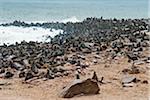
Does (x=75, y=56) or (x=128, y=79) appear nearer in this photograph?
(x=128, y=79)

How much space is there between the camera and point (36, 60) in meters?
15.4

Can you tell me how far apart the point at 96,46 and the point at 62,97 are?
672cm

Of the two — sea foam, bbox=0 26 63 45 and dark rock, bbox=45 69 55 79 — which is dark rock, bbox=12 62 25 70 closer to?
dark rock, bbox=45 69 55 79

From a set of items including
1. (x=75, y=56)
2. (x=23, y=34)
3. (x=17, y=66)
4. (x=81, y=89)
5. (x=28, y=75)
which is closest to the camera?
(x=81, y=89)

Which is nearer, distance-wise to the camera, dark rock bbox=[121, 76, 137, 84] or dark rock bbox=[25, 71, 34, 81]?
dark rock bbox=[121, 76, 137, 84]

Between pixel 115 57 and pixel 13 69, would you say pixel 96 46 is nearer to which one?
pixel 115 57

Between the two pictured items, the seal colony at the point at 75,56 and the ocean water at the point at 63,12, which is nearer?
the seal colony at the point at 75,56

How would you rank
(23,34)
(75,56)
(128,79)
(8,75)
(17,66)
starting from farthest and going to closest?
(23,34) → (75,56) → (17,66) → (8,75) → (128,79)

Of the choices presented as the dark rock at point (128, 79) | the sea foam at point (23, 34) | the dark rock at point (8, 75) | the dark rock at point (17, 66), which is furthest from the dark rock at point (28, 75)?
the sea foam at point (23, 34)

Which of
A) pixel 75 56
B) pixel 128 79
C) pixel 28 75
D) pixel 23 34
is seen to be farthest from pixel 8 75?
pixel 23 34

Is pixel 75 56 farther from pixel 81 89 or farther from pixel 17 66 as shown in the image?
pixel 81 89

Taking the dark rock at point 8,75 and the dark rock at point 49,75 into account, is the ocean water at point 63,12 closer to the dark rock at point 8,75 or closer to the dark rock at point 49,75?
the dark rock at point 8,75

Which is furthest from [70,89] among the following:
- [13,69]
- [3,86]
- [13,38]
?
[13,38]

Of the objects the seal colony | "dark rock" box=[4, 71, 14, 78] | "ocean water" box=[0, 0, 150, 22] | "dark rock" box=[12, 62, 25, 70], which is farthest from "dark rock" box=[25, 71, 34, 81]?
"ocean water" box=[0, 0, 150, 22]
